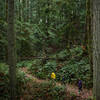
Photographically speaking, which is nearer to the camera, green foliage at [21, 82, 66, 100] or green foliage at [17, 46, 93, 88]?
green foliage at [21, 82, 66, 100]

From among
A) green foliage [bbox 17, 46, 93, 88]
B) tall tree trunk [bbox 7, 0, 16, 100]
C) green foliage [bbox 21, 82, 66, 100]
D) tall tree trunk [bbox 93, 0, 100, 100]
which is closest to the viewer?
tall tree trunk [bbox 93, 0, 100, 100]

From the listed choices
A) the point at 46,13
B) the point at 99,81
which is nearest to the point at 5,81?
the point at 99,81

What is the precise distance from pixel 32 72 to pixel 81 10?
11566 mm

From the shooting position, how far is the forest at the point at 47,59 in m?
4.70

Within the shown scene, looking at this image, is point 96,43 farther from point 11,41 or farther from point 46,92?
point 46,92

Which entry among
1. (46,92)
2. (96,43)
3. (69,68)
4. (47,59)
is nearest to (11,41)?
(96,43)

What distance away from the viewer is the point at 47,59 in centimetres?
1380

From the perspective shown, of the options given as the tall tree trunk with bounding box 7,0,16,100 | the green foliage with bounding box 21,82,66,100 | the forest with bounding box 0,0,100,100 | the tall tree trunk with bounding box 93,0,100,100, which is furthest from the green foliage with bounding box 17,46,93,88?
the tall tree trunk with bounding box 93,0,100,100

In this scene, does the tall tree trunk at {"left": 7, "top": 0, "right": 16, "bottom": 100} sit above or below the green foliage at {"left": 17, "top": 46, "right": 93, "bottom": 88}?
above

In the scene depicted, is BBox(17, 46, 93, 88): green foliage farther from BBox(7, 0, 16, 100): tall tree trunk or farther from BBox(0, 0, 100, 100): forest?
BBox(7, 0, 16, 100): tall tree trunk

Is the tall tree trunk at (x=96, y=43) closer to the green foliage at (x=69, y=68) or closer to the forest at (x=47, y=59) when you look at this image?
the forest at (x=47, y=59)

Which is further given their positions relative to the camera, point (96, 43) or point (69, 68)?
point (69, 68)

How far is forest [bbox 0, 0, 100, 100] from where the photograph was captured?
4703 mm

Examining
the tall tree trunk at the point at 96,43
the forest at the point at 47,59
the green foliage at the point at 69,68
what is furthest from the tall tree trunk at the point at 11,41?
the green foliage at the point at 69,68
